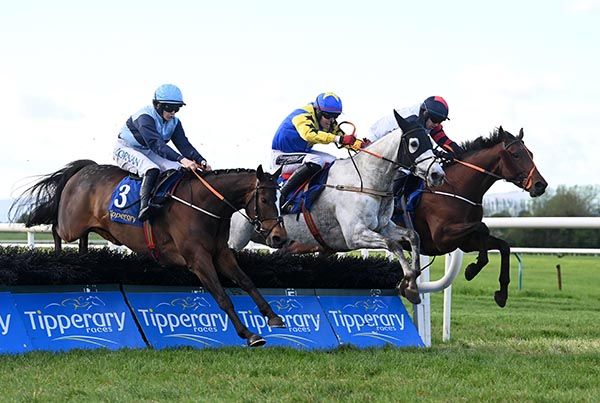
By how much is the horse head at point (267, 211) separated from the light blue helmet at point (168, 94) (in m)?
1.22

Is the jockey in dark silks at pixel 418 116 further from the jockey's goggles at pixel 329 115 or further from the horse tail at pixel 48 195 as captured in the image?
the horse tail at pixel 48 195

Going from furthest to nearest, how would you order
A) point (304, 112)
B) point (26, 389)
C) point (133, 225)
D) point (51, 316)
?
point (304, 112) < point (133, 225) < point (51, 316) < point (26, 389)

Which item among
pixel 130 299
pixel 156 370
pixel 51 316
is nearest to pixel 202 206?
pixel 130 299

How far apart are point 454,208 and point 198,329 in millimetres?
2764

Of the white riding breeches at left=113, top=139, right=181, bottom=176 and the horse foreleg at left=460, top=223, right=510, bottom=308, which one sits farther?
the horse foreleg at left=460, top=223, right=510, bottom=308

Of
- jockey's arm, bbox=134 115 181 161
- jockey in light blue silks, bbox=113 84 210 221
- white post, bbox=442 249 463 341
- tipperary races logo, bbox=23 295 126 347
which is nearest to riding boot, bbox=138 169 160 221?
jockey in light blue silks, bbox=113 84 210 221

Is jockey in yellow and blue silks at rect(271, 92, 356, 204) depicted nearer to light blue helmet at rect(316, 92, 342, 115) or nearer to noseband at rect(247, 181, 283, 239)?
light blue helmet at rect(316, 92, 342, 115)

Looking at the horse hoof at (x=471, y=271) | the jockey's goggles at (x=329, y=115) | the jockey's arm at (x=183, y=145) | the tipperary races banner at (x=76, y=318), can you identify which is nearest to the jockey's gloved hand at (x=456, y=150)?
the horse hoof at (x=471, y=271)

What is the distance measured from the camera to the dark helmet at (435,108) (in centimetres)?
924

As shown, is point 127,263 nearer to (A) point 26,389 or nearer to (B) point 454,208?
(A) point 26,389

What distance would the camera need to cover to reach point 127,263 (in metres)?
7.65

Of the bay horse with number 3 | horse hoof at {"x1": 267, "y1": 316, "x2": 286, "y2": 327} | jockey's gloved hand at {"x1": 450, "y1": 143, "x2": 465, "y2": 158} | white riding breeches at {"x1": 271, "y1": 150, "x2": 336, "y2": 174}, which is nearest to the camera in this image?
horse hoof at {"x1": 267, "y1": 316, "x2": 286, "y2": 327}

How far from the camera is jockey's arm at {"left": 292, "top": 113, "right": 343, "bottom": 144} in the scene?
8.61 metres

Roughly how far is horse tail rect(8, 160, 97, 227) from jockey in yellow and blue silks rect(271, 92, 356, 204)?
1.70m
